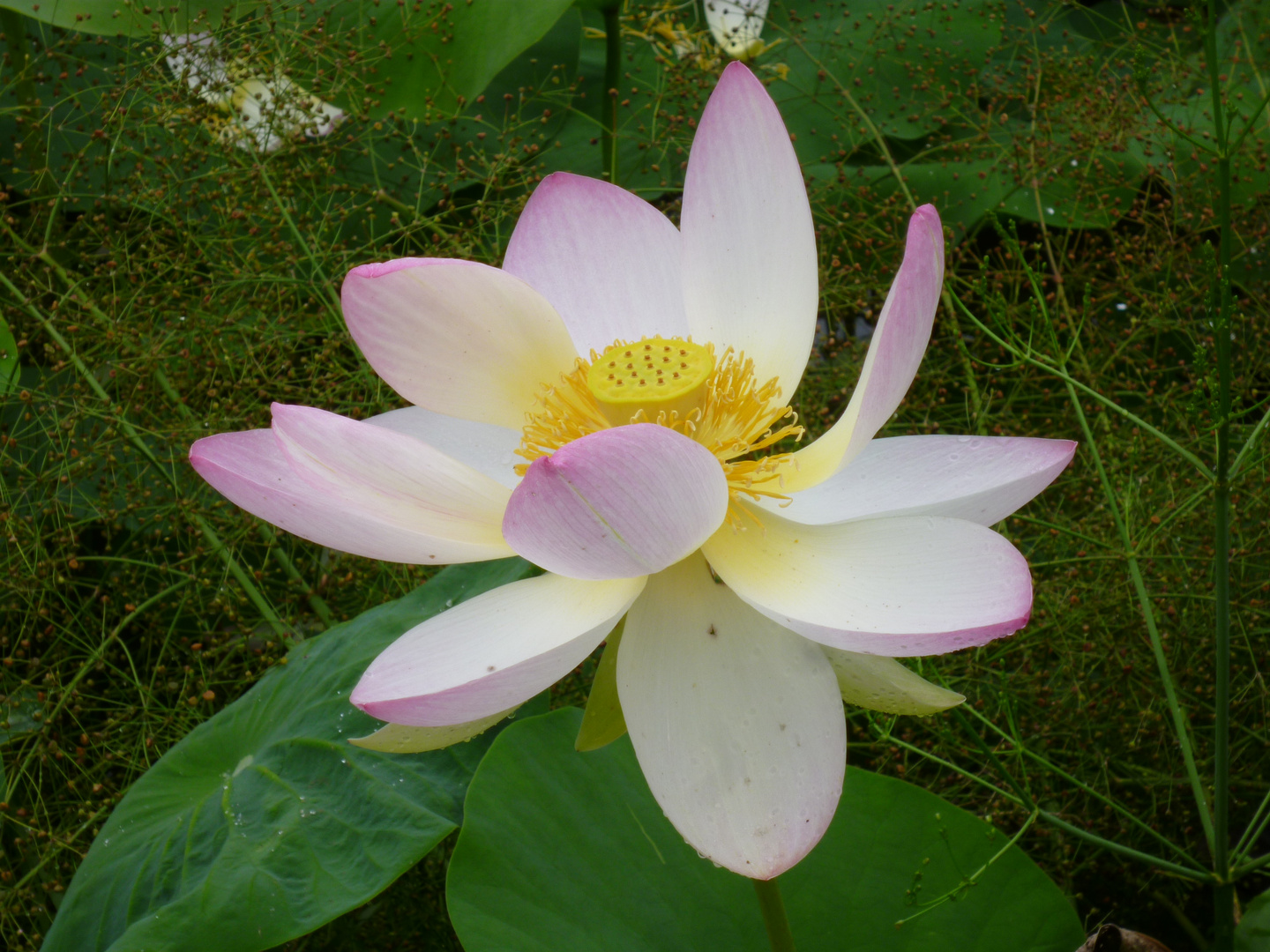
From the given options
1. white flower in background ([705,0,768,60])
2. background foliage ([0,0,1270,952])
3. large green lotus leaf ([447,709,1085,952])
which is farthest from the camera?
white flower in background ([705,0,768,60])

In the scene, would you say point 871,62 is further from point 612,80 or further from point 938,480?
point 938,480

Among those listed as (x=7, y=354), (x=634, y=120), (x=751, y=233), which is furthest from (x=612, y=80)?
(x=7, y=354)

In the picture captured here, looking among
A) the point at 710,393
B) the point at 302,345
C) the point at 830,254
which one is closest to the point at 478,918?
the point at 710,393

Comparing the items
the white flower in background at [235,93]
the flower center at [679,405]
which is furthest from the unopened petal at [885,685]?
the white flower in background at [235,93]

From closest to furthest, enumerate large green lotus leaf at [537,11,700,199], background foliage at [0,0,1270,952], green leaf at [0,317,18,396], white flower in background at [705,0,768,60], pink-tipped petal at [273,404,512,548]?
1. pink-tipped petal at [273,404,512,548]
2. background foliage at [0,0,1270,952]
3. green leaf at [0,317,18,396]
4. large green lotus leaf at [537,11,700,199]
5. white flower in background at [705,0,768,60]

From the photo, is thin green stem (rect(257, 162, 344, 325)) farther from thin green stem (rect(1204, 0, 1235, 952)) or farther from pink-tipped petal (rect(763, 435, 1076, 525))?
thin green stem (rect(1204, 0, 1235, 952))

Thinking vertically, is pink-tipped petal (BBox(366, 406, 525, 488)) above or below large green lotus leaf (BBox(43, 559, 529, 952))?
above

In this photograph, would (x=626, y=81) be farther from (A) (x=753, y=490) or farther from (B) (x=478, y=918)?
(B) (x=478, y=918)

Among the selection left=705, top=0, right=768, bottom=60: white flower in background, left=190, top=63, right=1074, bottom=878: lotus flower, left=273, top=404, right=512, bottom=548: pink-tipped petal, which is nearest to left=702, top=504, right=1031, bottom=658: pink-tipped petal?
left=190, top=63, right=1074, bottom=878: lotus flower
